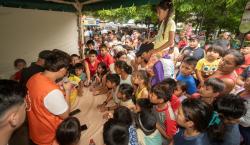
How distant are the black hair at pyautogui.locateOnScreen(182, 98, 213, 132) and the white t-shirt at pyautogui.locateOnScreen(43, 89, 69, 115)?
4.14 feet

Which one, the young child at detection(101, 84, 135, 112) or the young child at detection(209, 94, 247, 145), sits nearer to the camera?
the young child at detection(209, 94, 247, 145)

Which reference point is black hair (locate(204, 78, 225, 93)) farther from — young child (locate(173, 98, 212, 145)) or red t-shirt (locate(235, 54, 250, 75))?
red t-shirt (locate(235, 54, 250, 75))

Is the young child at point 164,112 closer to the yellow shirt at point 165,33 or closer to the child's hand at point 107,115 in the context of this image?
the yellow shirt at point 165,33

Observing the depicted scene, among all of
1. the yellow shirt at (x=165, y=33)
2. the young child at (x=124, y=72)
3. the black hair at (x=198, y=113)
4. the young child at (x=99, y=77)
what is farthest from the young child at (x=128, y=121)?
the young child at (x=99, y=77)

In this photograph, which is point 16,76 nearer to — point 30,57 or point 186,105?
point 30,57

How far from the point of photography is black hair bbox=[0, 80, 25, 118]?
4.80ft

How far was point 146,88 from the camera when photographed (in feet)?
11.8

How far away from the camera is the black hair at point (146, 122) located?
2.49m

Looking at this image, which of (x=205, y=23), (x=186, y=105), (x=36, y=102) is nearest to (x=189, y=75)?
(x=186, y=105)

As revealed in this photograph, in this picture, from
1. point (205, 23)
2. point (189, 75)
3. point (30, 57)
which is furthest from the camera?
point (205, 23)

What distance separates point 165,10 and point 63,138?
2300mm

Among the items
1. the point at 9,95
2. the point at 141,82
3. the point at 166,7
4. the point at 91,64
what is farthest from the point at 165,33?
the point at 91,64

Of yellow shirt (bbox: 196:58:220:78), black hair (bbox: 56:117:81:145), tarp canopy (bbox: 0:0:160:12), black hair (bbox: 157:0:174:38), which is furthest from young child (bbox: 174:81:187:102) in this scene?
tarp canopy (bbox: 0:0:160:12)

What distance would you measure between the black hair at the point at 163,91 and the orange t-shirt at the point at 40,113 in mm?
1240
